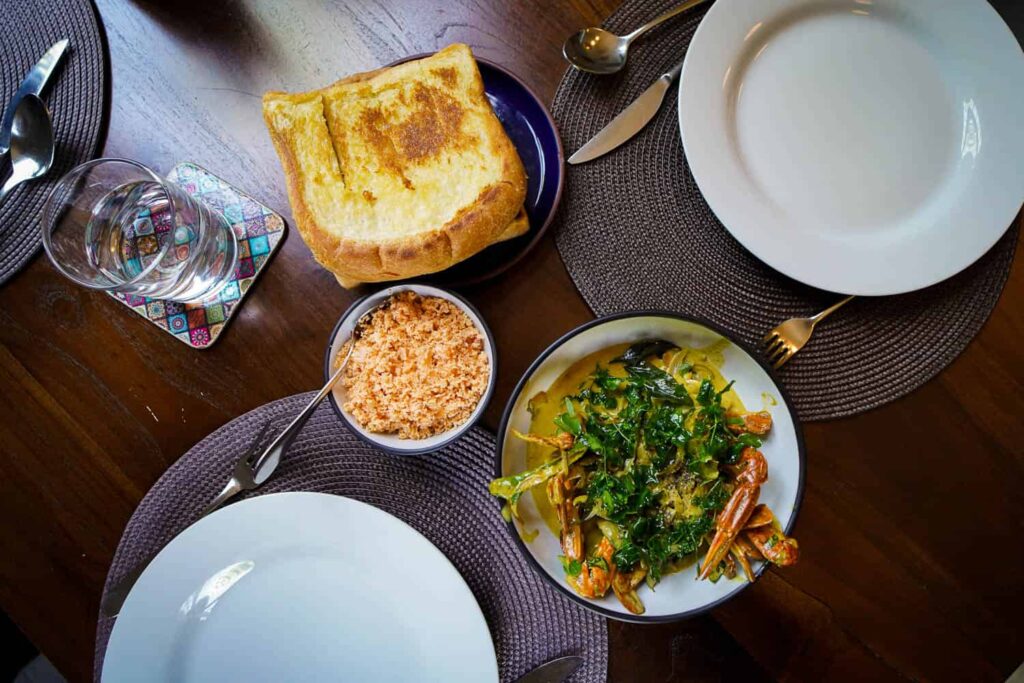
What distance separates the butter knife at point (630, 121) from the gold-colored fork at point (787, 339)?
0.47 meters

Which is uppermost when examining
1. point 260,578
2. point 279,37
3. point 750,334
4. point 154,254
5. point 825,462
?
point 279,37

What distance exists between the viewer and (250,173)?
1376 millimetres

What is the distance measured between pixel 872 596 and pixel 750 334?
1.91 ft

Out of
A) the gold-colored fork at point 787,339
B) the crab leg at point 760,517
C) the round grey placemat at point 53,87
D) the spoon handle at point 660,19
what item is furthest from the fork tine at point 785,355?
the round grey placemat at point 53,87

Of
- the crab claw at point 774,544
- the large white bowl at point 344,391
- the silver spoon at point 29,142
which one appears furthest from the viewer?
the silver spoon at point 29,142

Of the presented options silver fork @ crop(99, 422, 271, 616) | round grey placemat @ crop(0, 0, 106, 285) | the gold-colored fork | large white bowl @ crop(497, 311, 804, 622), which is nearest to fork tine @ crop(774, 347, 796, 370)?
the gold-colored fork

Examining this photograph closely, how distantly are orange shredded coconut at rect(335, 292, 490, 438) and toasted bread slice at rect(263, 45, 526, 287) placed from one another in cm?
8

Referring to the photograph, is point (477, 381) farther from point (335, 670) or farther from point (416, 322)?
point (335, 670)

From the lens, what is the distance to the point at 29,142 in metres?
1.34

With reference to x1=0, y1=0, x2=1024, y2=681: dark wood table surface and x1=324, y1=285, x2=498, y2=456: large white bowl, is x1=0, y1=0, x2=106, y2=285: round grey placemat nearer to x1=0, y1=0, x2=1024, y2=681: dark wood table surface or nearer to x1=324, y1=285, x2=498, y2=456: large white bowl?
x1=0, y1=0, x2=1024, y2=681: dark wood table surface

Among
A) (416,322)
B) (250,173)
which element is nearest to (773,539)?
(416,322)

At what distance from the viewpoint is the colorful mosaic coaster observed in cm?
135

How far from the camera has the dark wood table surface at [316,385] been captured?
1331 mm

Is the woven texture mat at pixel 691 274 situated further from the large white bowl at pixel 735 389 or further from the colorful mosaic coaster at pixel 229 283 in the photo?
the colorful mosaic coaster at pixel 229 283
